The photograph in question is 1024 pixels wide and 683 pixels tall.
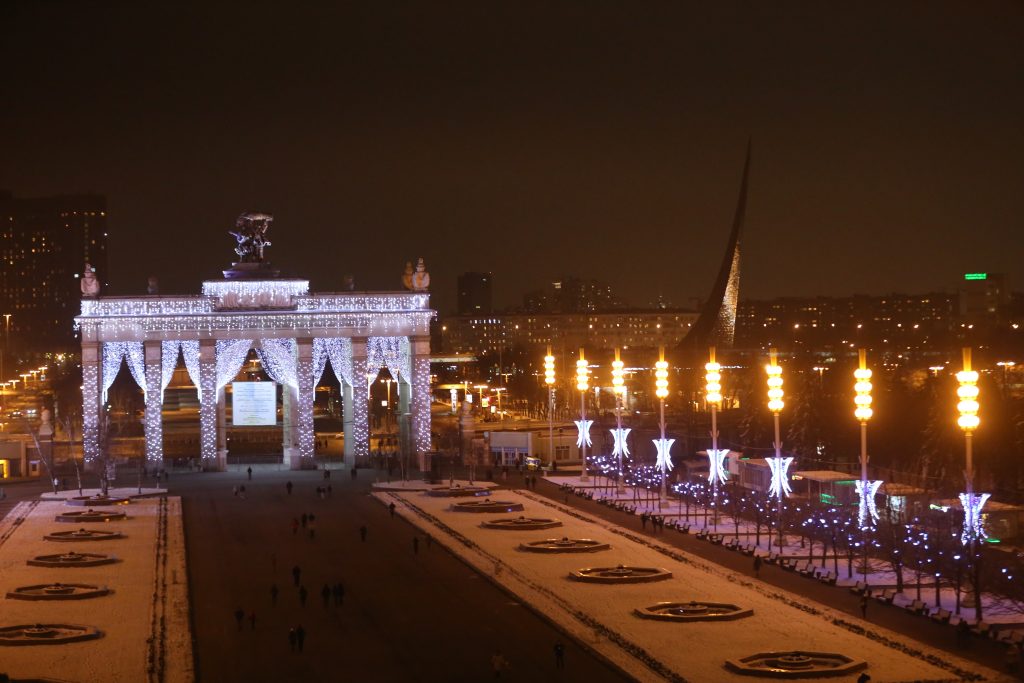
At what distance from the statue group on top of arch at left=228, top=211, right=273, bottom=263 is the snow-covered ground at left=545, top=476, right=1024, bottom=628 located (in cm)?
2024

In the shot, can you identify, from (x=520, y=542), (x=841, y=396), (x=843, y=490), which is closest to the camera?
(x=520, y=542)

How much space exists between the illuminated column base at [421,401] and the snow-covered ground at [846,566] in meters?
11.3

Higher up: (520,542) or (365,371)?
(365,371)

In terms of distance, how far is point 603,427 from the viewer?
306 feet

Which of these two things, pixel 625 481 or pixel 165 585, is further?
pixel 625 481

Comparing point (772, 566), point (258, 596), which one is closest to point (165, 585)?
point (258, 596)

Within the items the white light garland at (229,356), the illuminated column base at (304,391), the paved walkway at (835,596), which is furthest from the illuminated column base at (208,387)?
the paved walkway at (835,596)

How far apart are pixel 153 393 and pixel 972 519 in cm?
4276

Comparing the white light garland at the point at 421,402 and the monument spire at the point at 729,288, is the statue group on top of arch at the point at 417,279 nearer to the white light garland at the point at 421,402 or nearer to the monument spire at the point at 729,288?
the white light garland at the point at 421,402

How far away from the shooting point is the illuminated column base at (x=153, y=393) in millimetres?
75000

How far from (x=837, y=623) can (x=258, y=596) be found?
14335 mm

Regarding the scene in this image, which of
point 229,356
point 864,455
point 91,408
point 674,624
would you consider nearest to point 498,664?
point 674,624

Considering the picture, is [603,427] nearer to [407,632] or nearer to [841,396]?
[841,396]

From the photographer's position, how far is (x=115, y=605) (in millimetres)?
41469
